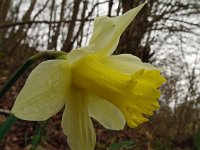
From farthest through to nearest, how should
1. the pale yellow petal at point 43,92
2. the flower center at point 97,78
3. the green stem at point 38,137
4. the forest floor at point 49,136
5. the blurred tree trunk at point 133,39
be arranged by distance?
1. the forest floor at point 49,136
2. the blurred tree trunk at point 133,39
3. the green stem at point 38,137
4. the flower center at point 97,78
5. the pale yellow petal at point 43,92

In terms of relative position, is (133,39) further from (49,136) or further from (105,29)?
(105,29)

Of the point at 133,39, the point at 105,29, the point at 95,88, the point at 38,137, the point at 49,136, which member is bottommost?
the point at 49,136

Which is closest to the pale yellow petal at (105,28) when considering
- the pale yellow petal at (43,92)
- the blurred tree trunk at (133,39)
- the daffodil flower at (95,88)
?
the daffodil flower at (95,88)

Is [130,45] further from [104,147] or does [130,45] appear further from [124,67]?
[124,67]

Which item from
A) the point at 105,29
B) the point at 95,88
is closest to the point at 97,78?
the point at 95,88

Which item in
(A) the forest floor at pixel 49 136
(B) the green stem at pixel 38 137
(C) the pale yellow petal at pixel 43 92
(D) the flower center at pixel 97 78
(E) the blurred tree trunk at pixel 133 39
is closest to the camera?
(C) the pale yellow petal at pixel 43 92

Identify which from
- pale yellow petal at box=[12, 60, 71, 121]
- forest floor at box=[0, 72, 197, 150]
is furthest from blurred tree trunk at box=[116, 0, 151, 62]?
pale yellow petal at box=[12, 60, 71, 121]

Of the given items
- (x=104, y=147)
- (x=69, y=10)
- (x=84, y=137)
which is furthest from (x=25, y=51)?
(x=84, y=137)

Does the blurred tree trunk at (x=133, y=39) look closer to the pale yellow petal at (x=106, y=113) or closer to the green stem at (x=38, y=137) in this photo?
the green stem at (x=38, y=137)
